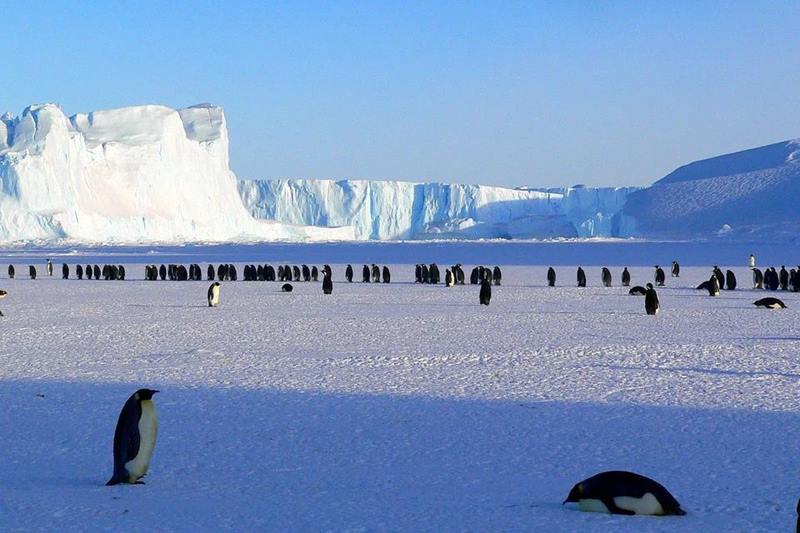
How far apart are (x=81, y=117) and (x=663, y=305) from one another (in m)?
66.3

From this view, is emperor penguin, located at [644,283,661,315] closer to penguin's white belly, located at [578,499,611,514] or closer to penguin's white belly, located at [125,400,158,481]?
penguin's white belly, located at [578,499,611,514]

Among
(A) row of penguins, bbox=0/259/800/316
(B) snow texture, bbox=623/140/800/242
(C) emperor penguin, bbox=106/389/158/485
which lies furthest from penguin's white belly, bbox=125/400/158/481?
(B) snow texture, bbox=623/140/800/242

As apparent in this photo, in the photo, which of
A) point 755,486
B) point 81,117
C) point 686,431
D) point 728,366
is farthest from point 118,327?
point 81,117

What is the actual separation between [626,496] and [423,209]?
3529 inches

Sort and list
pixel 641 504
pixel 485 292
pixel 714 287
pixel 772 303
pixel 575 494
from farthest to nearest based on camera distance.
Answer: pixel 714 287 < pixel 485 292 < pixel 772 303 < pixel 575 494 < pixel 641 504

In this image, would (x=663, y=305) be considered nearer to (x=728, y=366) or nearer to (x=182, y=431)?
(x=728, y=366)

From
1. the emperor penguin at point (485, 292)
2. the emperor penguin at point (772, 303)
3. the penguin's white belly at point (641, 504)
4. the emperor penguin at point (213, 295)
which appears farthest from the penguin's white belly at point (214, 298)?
the penguin's white belly at point (641, 504)

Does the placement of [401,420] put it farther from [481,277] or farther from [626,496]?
[481,277]

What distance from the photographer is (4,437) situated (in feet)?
18.9

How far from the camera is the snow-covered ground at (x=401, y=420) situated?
13.4 ft

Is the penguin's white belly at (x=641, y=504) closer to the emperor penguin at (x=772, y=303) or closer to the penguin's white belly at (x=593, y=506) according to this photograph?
the penguin's white belly at (x=593, y=506)

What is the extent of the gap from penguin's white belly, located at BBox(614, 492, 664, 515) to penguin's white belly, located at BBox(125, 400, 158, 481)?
2.13 m

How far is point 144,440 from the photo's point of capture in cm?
455

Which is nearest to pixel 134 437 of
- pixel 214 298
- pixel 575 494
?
pixel 575 494
